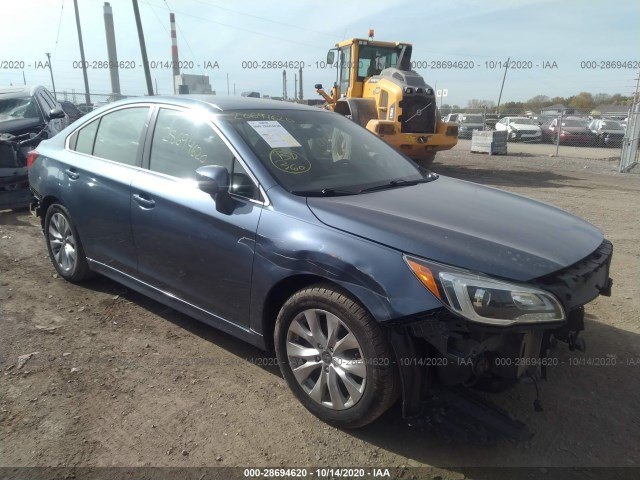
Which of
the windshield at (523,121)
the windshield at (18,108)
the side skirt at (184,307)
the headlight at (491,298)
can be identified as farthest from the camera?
the windshield at (523,121)

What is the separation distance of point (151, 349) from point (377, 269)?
1924 mm

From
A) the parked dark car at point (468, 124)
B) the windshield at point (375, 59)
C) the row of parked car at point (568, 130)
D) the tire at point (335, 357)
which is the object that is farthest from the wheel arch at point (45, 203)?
the parked dark car at point (468, 124)

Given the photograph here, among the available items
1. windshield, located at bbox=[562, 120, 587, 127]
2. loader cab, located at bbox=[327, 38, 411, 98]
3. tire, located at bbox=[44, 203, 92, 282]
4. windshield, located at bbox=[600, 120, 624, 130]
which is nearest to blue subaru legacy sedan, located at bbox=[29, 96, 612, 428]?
tire, located at bbox=[44, 203, 92, 282]

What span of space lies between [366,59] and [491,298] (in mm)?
11258

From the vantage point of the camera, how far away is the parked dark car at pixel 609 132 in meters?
22.5

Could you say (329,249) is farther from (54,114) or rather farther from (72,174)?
→ (54,114)

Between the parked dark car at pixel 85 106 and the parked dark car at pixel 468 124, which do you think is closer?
the parked dark car at pixel 85 106

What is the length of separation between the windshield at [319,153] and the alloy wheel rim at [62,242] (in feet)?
6.60

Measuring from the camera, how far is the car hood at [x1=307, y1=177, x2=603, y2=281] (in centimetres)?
224

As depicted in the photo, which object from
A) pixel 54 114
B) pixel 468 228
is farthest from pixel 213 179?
pixel 54 114

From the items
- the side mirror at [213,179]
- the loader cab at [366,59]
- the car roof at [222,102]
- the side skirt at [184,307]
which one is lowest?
the side skirt at [184,307]

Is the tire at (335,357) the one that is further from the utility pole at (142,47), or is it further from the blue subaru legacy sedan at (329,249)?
the utility pole at (142,47)

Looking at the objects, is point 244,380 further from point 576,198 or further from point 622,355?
point 576,198

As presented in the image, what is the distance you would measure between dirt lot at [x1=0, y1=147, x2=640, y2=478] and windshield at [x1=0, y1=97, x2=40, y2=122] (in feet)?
17.1
